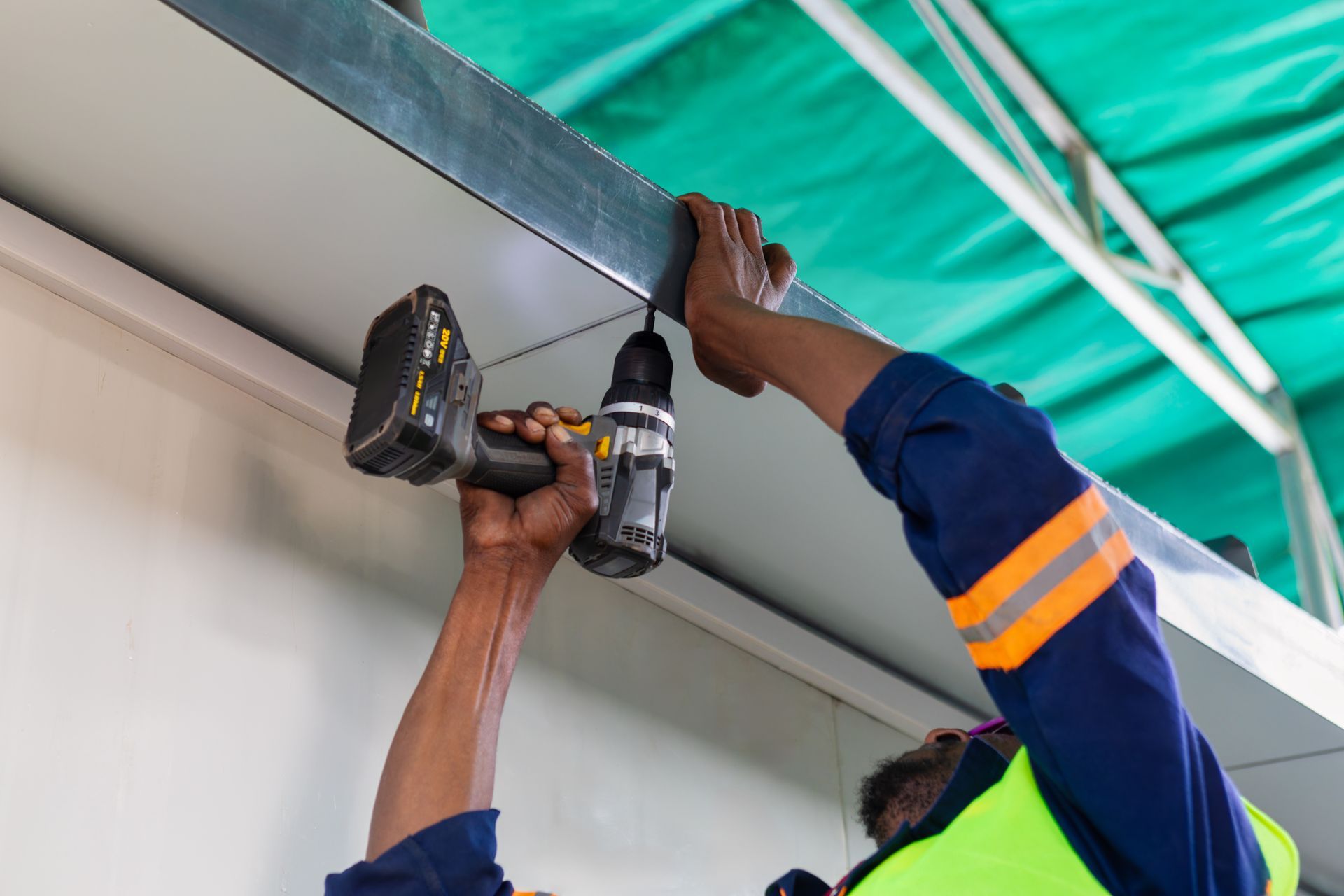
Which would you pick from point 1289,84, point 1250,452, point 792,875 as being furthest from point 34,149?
point 1250,452

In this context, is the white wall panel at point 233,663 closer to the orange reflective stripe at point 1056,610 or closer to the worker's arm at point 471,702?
the worker's arm at point 471,702

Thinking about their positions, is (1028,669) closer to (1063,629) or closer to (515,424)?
(1063,629)

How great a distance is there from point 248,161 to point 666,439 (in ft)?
1.45

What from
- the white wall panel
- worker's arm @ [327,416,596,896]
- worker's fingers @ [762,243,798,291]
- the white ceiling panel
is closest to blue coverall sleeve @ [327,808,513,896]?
worker's arm @ [327,416,596,896]

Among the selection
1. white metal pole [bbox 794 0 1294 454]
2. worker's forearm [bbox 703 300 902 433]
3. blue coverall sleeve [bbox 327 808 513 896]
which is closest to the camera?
worker's forearm [bbox 703 300 902 433]

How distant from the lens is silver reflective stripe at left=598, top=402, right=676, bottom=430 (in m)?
1.14

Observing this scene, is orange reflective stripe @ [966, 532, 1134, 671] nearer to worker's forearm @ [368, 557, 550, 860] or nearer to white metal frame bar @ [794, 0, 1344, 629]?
worker's forearm @ [368, 557, 550, 860]

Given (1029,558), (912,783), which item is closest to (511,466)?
(1029,558)

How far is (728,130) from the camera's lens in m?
2.24

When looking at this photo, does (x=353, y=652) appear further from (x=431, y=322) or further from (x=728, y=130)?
(x=728, y=130)

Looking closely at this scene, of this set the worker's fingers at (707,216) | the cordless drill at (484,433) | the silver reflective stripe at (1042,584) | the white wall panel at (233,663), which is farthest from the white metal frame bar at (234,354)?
the silver reflective stripe at (1042,584)

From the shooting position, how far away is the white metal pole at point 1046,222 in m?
2.03

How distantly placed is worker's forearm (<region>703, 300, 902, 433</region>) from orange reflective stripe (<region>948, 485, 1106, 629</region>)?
162 mm

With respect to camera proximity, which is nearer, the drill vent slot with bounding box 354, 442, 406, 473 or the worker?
the worker
